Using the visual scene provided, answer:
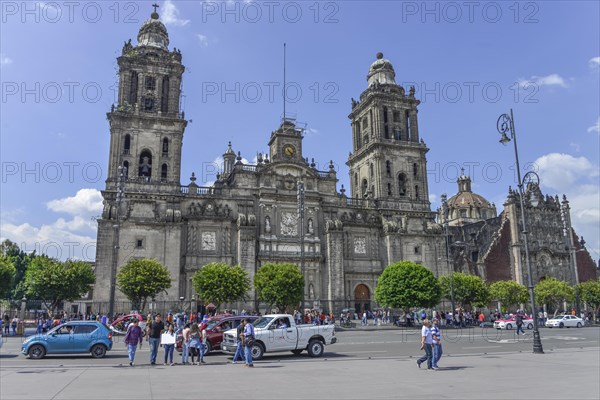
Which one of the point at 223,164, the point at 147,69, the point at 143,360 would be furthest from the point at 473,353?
the point at 223,164

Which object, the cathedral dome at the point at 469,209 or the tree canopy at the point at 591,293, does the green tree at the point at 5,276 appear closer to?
the tree canopy at the point at 591,293

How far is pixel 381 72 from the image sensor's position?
6769 centimetres

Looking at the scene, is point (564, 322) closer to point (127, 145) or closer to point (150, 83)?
point (127, 145)

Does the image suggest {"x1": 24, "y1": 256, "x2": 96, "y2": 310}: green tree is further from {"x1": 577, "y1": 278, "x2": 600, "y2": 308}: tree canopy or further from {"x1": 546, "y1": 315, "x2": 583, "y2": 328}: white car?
{"x1": 577, "y1": 278, "x2": 600, "y2": 308}: tree canopy

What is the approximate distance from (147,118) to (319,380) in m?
46.3

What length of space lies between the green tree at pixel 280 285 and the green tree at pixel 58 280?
51.9 feet

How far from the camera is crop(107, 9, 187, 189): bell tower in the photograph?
52.5m

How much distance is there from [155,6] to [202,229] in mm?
28264

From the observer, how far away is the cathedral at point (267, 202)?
50750mm

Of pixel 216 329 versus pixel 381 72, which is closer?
pixel 216 329

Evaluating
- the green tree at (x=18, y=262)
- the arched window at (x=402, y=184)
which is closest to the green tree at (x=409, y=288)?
the arched window at (x=402, y=184)

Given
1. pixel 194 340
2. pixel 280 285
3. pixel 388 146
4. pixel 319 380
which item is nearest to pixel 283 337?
pixel 194 340

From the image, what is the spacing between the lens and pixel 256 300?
169ft

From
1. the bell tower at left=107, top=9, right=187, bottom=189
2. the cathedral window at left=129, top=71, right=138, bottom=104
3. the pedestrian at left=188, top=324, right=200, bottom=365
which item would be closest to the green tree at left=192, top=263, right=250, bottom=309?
the bell tower at left=107, top=9, right=187, bottom=189
